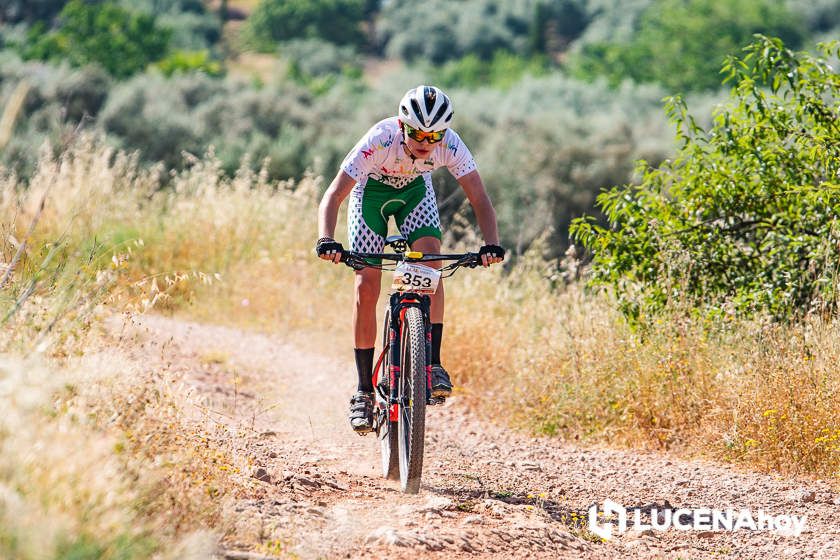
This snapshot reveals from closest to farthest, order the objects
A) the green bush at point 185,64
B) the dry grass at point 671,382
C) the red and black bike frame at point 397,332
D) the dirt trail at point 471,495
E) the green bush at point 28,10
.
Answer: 1. the dirt trail at point 471,495
2. the red and black bike frame at point 397,332
3. the dry grass at point 671,382
4. the green bush at point 185,64
5. the green bush at point 28,10

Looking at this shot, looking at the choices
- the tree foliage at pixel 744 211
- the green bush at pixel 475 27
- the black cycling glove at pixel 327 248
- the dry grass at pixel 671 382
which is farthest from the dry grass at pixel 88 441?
the green bush at pixel 475 27

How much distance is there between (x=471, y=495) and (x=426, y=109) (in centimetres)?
205

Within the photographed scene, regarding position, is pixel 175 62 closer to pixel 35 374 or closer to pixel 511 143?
pixel 511 143

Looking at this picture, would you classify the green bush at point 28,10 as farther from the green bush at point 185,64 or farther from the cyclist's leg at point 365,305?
the cyclist's leg at point 365,305

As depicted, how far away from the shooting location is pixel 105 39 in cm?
5662

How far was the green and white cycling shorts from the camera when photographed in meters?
5.25

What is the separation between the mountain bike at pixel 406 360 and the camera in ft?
15.1

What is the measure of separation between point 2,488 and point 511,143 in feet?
64.6

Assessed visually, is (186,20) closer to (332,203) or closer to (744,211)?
(744,211)

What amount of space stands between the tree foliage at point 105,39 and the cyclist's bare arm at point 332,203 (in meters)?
50.0

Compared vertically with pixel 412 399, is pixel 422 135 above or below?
above

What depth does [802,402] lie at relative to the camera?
5469 mm

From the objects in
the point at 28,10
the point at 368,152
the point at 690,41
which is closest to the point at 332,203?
the point at 368,152

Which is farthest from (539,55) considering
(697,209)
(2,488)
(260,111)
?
(2,488)
